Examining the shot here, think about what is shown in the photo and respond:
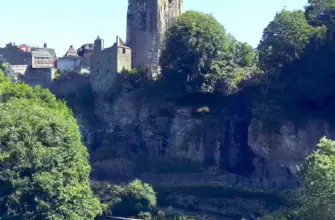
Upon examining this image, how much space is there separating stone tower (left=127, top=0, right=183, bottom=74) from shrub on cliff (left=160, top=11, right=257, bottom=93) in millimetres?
3397

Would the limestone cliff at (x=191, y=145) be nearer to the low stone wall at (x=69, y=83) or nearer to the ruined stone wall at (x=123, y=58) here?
the low stone wall at (x=69, y=83)

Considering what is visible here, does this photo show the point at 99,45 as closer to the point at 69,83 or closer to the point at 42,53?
the point at 69,83

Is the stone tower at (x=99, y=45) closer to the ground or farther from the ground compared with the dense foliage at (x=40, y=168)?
farther from the ground

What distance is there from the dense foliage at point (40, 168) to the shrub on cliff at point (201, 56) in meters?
16.0

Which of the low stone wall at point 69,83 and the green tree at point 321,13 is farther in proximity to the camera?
the low stone wall at point 69,83

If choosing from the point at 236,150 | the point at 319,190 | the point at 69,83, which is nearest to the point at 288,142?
the point at 236,150

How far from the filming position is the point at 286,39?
53812 mm

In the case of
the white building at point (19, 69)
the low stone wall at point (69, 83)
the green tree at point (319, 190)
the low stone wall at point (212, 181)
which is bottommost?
the low stone wall at point (212, 181)

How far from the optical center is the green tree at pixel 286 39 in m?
53.5

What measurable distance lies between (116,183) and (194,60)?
12.0 meters

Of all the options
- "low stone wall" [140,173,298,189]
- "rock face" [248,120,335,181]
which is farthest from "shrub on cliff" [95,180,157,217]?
"rock face" [248,120,335,181]

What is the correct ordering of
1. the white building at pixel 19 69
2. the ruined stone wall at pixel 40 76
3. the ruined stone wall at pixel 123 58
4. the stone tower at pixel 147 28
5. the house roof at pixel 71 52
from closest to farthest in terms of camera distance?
the ruined stone wall at pixel 123 58, the stone tower at pixel 147 28, the ruined stone wall at pixel 40 76, the white building at pixel 19 69, the house roof at pixel 71 52

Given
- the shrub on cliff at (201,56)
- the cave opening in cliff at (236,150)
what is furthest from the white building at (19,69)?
the cave opening in cliff at (236,150)

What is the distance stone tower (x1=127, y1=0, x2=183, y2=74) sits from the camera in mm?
62125
